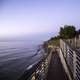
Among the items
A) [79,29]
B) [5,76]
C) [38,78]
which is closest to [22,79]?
[5,76]

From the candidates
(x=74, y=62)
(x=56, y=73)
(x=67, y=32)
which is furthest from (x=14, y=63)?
(x=74, y=62)

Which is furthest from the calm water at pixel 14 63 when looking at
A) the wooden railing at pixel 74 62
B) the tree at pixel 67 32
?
the wooden railing at pixel 74 62

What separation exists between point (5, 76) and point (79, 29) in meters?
35.1

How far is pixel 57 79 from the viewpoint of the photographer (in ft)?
26.1

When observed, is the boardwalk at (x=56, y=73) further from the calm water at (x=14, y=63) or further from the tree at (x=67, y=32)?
the tree at (x=67, y=32)

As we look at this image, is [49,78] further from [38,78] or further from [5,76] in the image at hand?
[5,76]

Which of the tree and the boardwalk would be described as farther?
the tree

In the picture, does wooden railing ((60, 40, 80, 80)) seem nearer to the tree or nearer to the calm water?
the calm water

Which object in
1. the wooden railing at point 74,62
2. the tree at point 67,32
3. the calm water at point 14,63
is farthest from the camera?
the tree at point 67,32

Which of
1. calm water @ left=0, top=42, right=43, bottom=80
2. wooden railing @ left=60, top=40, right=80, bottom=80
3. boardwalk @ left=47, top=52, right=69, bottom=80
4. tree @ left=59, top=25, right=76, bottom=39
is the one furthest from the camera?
tree @ left=59, top=25, right=76, bottom=39

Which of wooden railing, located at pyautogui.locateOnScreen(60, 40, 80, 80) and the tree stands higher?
the tree

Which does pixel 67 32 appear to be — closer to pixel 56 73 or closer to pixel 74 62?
pixel 56 73

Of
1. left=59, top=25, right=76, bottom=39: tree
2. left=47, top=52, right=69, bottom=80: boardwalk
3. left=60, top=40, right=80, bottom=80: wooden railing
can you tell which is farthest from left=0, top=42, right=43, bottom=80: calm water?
left=60, top=40, right=80, bottom=80: wooden railing

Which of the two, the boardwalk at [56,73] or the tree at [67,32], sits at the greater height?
the tree at [67,32]
